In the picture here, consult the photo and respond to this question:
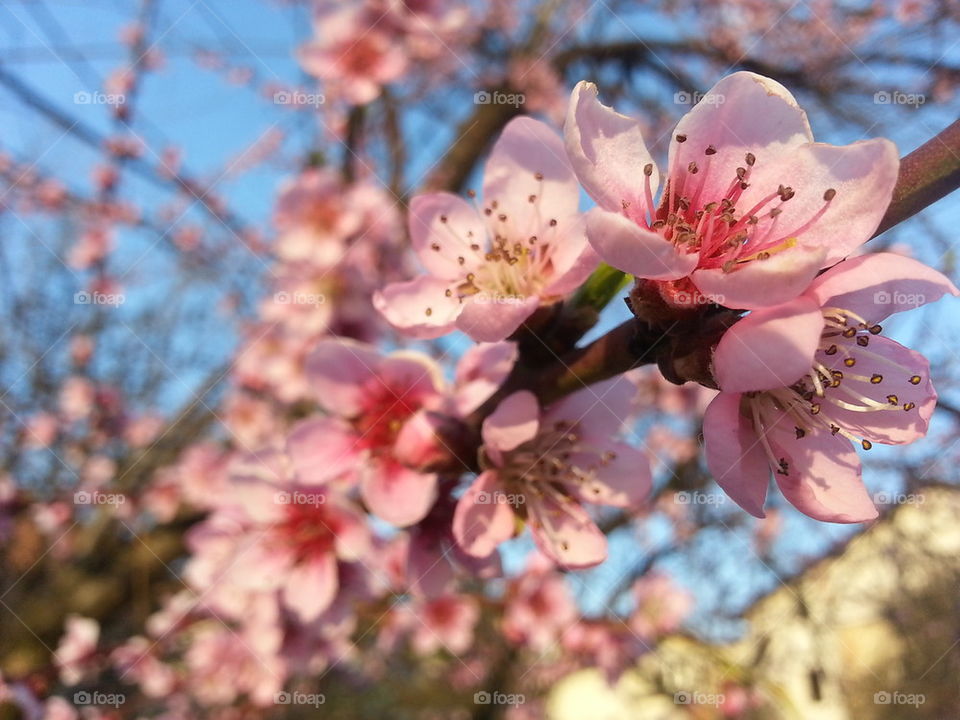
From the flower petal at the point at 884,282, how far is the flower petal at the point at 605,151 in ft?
0.71

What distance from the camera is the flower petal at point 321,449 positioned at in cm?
106

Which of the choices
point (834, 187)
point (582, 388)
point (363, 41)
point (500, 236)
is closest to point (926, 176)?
point (834, 187)

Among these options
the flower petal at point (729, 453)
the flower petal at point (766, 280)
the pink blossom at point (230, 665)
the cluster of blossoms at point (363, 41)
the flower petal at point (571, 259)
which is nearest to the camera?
the flower petal at point (766, 280)

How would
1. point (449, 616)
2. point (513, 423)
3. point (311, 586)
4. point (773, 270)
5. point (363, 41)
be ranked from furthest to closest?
1. point (449, 616)
2. point (363, 41)
3. point (311, 586)
4. point (513, 423)
5. point (773, 270)

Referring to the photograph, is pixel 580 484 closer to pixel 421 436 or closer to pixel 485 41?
pixel 421 436

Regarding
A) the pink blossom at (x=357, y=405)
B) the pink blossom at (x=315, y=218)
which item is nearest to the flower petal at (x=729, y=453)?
the pink blossom at (x=357, y=405)

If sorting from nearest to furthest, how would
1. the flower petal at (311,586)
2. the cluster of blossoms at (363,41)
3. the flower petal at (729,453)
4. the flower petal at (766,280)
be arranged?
the flower petal at (766,280) < the flower petal at (729,453) < the flower petal at (311,586) < the cluster of blossoms at (363,41)

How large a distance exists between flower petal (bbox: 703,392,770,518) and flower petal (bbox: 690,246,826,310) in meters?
0.13

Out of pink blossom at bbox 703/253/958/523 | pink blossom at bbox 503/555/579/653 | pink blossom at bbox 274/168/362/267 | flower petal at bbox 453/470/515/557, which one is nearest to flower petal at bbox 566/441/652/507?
flower petal at bbox 453/470/515/557

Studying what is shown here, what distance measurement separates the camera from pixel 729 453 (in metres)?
0.68

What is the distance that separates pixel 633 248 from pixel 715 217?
19 cm

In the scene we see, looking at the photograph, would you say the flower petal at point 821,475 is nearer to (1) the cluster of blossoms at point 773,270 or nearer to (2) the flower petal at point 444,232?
(1) the cluster of blossoms at point 773,270

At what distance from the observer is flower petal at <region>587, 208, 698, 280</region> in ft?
1.93

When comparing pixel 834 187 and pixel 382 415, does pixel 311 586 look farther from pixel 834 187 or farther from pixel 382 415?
pixel 834 187
